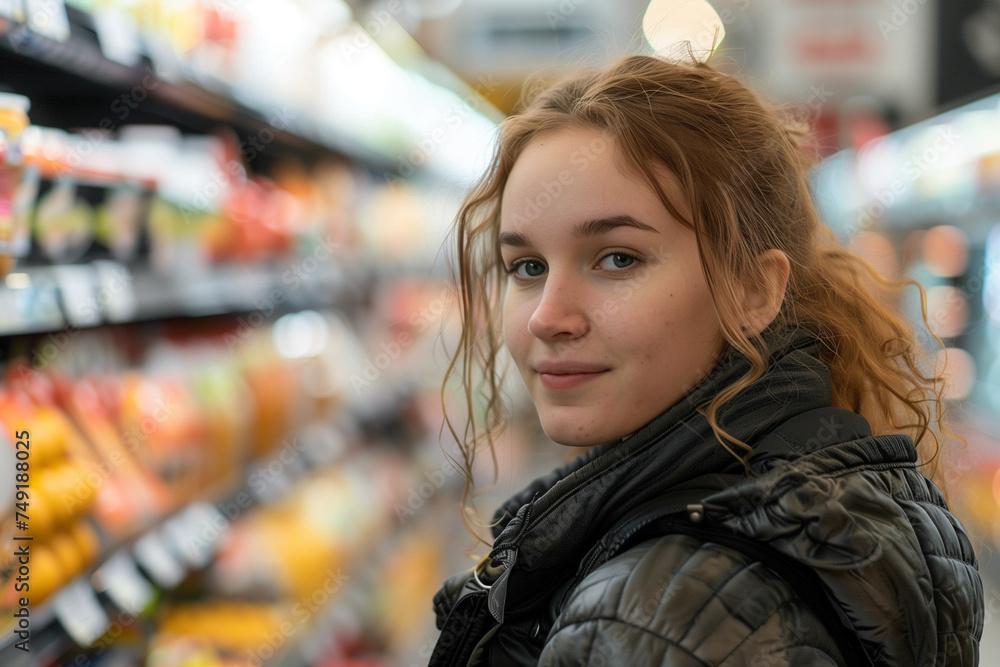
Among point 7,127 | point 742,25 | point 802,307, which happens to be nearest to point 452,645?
point 802,307

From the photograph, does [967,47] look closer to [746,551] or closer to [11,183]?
[746,551]

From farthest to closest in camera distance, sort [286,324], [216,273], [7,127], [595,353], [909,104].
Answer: [909,104]
[286,324]
[216,273]
[7,127]
[595,353]

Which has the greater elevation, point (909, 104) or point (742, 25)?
point (742, 25)

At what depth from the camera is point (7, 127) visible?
4.07ft

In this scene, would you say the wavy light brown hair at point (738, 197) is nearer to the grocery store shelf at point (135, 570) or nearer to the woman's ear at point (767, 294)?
the woman's ear at point (767, 294)

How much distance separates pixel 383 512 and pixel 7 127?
2.19 m

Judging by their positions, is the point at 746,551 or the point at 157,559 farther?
the point at 157,559

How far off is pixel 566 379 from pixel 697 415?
18 cm

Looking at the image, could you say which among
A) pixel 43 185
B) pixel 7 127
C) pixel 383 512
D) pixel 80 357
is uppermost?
pixel 7 127

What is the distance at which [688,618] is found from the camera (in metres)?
0.69

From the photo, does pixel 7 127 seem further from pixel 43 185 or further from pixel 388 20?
pixel 388 20

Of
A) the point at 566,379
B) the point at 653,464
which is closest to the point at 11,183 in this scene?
the point at 566,379

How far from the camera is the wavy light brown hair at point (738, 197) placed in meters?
0.97

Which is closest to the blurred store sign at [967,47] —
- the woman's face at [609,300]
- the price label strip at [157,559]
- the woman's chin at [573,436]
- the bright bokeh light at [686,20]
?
the bright bokeh light at [686,20]
